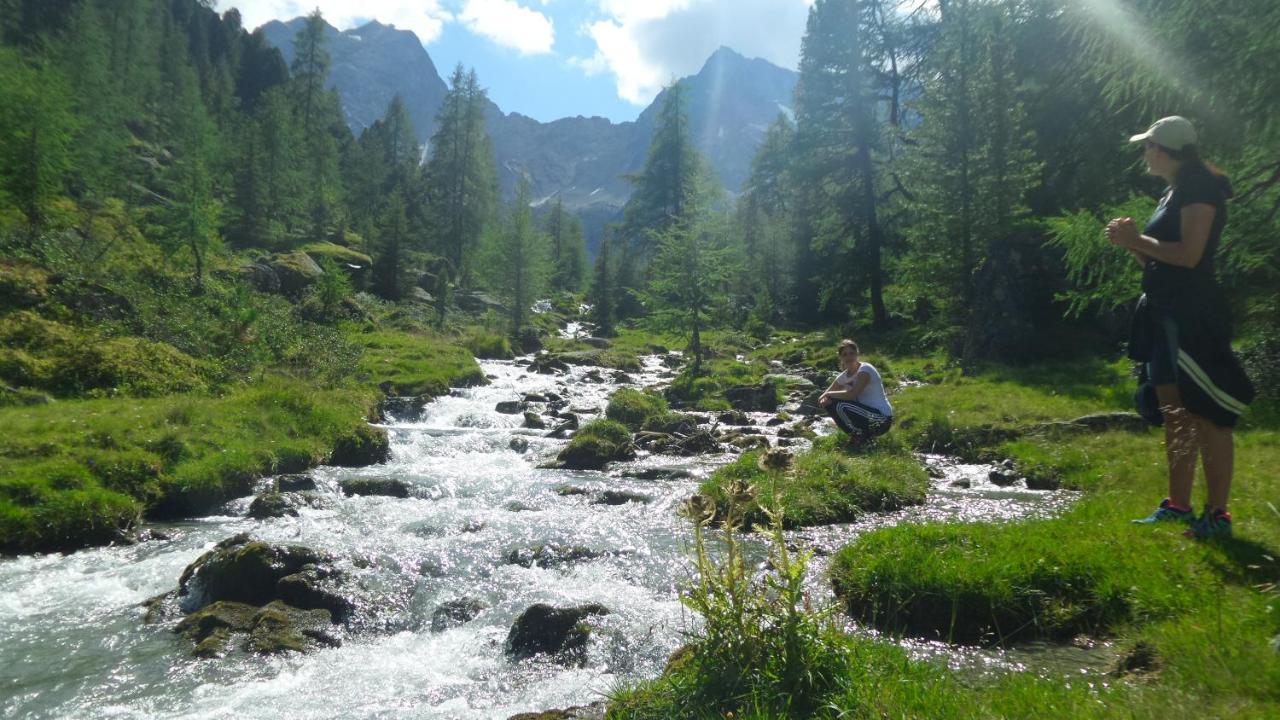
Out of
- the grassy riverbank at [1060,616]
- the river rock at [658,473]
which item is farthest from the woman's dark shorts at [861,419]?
the grassy riverbank at [1060,616]

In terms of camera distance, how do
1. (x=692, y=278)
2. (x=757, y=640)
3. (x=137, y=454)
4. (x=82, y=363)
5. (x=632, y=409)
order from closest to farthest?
(x=757, y=640), (x=137, y=454), (x=82, y=363), (x=632, y=409), (x=692, y=278)

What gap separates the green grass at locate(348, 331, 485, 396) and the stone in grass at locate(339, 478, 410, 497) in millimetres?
9685

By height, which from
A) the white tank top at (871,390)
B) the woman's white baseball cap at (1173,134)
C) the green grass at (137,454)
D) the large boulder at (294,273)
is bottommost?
the green grass at (137,454)

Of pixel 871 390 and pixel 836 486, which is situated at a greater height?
pixel 871 390

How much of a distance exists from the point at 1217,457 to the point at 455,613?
6468 millimetres

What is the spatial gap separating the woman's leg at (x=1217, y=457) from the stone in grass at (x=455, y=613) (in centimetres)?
618

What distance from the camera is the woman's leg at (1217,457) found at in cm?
447

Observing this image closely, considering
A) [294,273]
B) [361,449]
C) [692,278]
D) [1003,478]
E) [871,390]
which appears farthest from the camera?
[294,273]

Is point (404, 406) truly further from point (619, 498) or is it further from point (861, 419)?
point (861, 419)

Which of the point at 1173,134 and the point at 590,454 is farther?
the point at 590,454

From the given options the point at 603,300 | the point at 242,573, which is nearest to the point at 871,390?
the point at 242,573

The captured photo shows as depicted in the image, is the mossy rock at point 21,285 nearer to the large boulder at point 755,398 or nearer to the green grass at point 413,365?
the green grass at point 413,365

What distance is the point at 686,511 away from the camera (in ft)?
10.6

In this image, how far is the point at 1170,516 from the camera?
5059 millimetres
